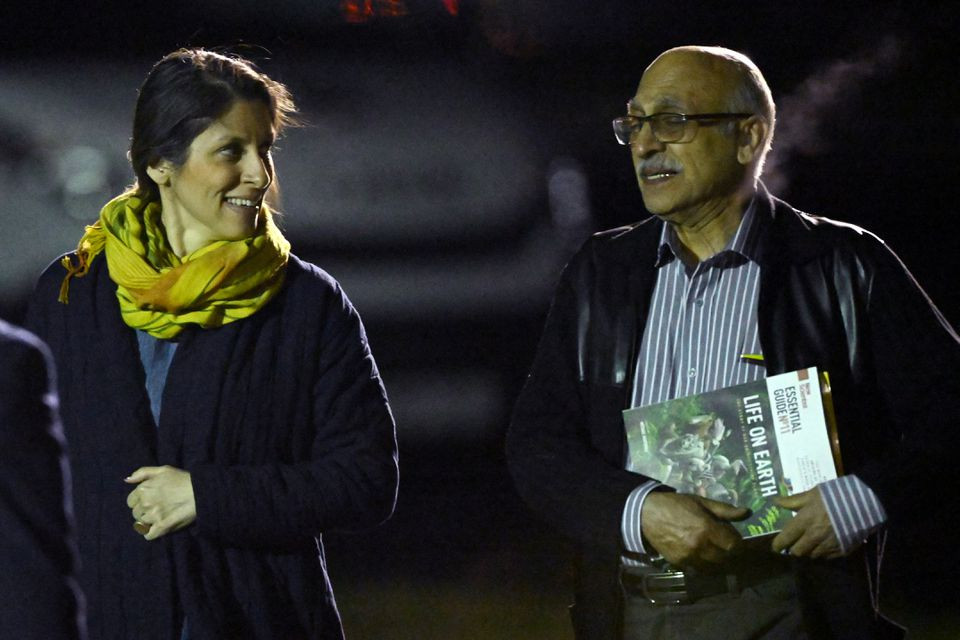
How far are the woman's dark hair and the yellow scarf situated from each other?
17cm

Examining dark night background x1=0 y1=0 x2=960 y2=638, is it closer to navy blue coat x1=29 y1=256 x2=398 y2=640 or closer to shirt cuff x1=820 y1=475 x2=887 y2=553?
navy blue coat x1=29 y1=256 x2=398 y2=640

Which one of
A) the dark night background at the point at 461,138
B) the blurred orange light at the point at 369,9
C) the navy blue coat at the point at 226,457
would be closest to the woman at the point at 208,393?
the navy blue coat at the point at 226,457

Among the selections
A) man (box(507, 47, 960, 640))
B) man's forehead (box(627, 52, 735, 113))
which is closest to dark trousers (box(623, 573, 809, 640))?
man (box(507, 47, 960, 640))

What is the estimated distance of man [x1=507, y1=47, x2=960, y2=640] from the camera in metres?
2.65

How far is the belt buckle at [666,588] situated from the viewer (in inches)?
106

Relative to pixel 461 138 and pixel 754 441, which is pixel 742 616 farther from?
pixel 461 138

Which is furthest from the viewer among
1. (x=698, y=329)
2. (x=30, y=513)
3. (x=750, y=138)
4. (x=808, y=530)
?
(x=750, y=138)

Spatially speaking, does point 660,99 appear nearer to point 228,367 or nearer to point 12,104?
point 228,367

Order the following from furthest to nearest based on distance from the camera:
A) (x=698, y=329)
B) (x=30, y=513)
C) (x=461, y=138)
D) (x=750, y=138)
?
(x=461, y=138), (x=750, y=138), (x=698, y=329), (x=30, y=513)

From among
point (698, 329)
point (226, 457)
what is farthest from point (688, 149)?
point (226, 457)

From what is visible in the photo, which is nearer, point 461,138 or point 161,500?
point 161,500

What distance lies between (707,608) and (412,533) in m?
2.36

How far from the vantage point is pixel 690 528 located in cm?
261

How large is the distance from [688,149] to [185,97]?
1.06 meters
